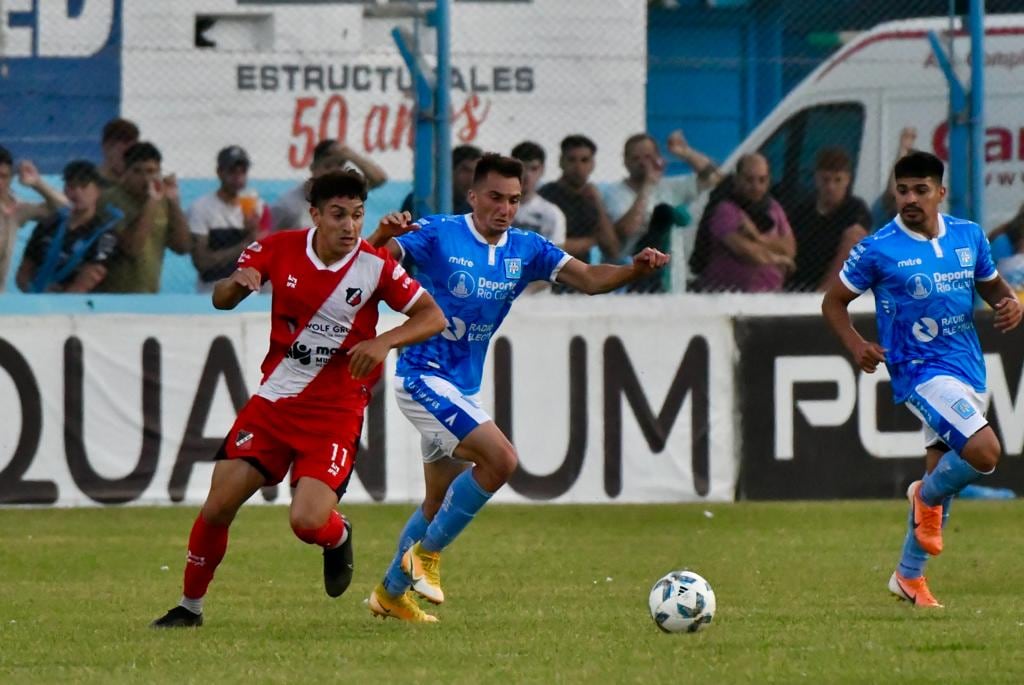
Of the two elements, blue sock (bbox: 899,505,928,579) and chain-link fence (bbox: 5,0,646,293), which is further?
chain-link fence (bbox: 5,0,646,293)

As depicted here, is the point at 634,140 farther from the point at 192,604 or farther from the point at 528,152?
the point at 192,604

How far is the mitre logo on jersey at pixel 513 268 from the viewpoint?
31.9 feet

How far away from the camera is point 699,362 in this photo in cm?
1530

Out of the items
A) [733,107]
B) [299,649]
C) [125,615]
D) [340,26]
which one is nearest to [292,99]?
[340,26]

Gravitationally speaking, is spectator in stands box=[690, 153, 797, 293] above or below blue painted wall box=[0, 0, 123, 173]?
below

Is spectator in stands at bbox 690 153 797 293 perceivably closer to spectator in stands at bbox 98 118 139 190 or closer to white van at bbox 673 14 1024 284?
white van at bbox 673 14 1024 284

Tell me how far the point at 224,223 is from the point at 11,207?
1.56 meters

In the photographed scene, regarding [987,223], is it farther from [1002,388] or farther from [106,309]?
[106,309]

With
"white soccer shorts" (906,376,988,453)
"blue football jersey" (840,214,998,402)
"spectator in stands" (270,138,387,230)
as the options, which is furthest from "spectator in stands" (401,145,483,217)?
"white soccer shorts" (906,376,988,453)

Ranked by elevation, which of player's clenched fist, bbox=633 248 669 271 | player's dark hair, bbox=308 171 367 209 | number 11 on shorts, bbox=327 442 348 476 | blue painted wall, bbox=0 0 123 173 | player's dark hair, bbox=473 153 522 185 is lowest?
number 11 on shorts, bbox=327 442 348 476

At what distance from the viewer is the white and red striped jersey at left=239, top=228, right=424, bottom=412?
28.7 ft

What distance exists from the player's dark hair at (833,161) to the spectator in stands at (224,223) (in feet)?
14.3

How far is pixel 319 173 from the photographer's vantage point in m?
15.4

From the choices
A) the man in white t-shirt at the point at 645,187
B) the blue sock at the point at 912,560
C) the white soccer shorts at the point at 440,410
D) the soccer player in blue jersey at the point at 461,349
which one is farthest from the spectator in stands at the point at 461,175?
the blue sock at the point at 912,560
